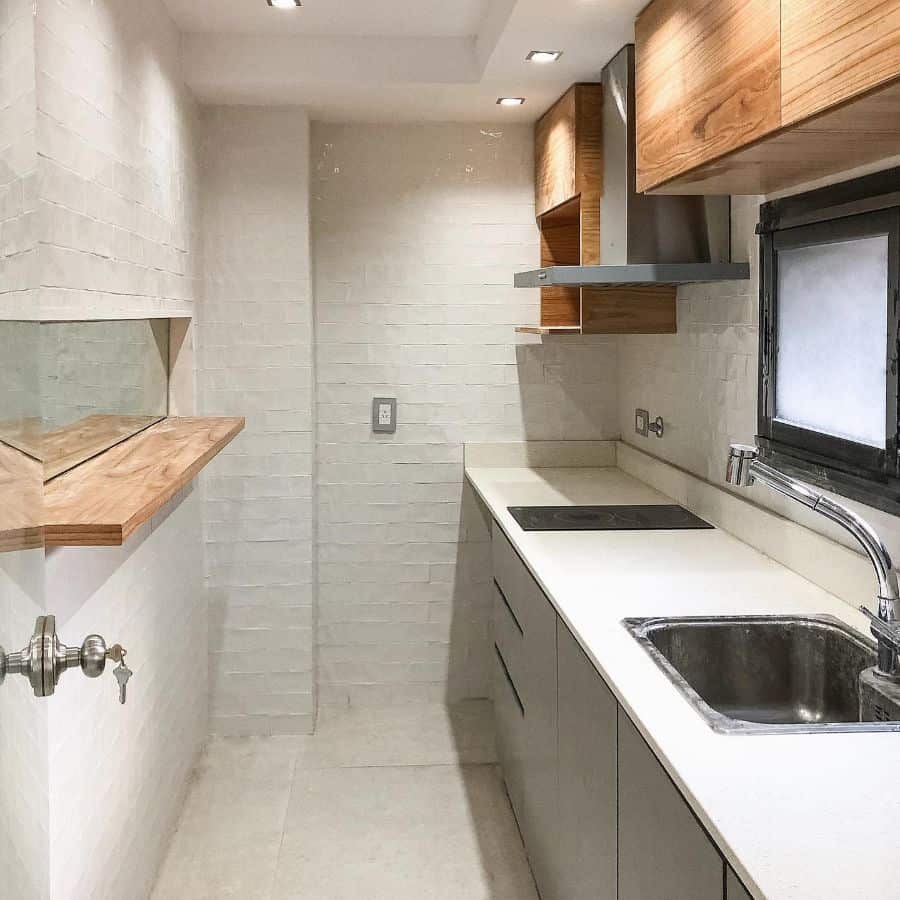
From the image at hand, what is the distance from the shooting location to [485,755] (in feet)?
12.0

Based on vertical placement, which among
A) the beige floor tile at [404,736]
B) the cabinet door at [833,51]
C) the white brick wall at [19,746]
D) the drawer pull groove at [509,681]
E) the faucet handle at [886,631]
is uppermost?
the cabinet door at [833,51]

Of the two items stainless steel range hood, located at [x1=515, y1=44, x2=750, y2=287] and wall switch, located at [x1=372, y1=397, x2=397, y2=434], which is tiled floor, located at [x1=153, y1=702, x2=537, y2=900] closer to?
wall switch, located at [x1=372, y1=397, x2=397, y2=434]

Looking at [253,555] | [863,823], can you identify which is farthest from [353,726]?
[863,823]

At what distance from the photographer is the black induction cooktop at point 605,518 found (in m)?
2.90

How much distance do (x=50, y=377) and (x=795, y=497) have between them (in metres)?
1.48

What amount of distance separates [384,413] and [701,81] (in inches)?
86.7

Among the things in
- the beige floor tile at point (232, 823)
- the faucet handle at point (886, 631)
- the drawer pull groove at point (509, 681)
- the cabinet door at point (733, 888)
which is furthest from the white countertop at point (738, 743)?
the beige floor tile at point (232, 823)

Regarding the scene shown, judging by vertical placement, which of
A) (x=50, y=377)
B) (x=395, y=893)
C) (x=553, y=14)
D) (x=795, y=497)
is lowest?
(x=395, y=893)

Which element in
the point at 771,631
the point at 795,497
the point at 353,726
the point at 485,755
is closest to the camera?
the point at 795,497

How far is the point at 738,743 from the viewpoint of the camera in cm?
145

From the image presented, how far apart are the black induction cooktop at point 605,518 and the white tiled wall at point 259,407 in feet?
3.49

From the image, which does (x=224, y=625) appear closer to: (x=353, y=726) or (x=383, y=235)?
(x=353, y=726)

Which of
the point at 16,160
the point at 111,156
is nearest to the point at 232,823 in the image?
the point at 111,156

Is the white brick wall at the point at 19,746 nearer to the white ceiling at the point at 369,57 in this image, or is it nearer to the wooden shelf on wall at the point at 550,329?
the white ceiling at the point at 369,57
